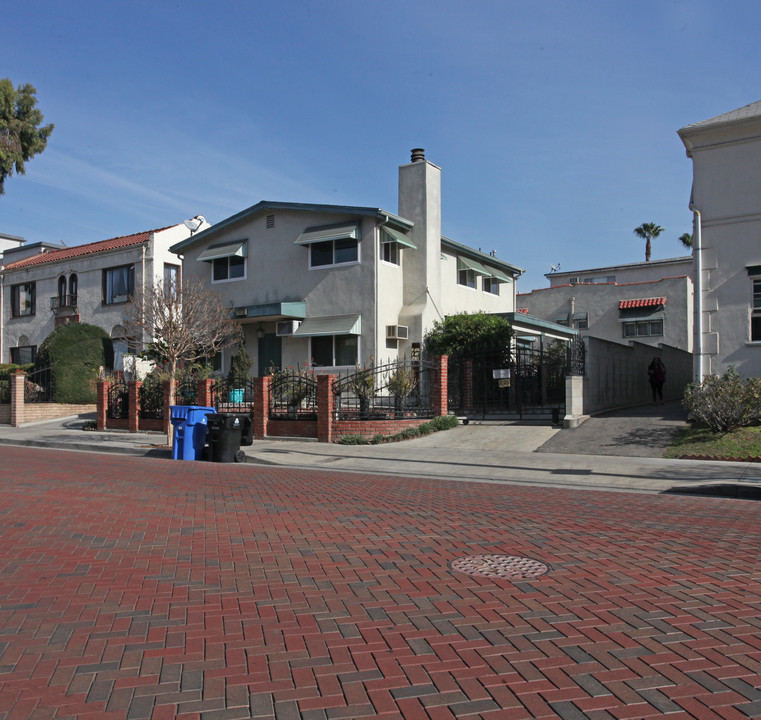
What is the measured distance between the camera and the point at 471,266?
94.2ft

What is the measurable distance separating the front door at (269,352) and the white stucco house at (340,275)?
39 millimetres

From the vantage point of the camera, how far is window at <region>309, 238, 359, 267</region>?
24938mm

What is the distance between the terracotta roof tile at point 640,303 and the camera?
39.1m

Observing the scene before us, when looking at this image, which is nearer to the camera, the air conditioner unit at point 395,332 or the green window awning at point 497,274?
the air conditioner unit at point 395,332

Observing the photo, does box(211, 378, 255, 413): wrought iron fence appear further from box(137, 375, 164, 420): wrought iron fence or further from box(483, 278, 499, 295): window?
box(483, 278, 499, 295): window

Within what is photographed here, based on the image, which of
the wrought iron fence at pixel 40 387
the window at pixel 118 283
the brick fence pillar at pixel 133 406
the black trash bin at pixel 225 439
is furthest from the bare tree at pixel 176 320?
the window at pixel 118 283

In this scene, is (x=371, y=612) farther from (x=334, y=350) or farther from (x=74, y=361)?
(x=74, y=361)

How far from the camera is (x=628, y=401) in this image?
945 inches

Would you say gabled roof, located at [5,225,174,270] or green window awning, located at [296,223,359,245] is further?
gabled roof, located at [5,225,174,270]

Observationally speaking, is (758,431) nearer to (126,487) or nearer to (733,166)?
(733,166)

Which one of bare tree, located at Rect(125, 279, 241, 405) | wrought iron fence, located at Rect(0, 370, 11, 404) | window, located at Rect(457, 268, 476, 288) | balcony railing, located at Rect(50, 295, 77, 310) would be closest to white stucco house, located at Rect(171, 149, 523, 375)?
window, located at Rect(457, 268, 476, 288)

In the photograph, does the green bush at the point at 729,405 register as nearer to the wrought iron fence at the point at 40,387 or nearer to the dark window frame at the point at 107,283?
the wrought iron fence at the point at 40,387

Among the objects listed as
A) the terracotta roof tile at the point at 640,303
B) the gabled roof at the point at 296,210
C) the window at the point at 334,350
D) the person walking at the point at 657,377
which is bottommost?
the person walking at the point at 657,377

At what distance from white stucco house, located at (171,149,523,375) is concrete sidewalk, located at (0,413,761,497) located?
625 centimetres
